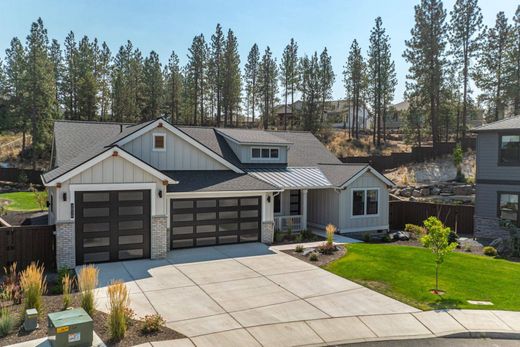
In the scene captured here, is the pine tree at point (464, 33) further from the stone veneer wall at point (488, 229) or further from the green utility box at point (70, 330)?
the green utility box at point (70, 330)

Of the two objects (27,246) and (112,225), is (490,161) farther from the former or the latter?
(27,246)

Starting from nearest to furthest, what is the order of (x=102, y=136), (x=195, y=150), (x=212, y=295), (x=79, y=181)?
(x=212, y=295) → (x=79, y=181) → (x=195, y=150) → (x=102, y=136)

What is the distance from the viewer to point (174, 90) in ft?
193

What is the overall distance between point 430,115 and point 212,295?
40.5 meters

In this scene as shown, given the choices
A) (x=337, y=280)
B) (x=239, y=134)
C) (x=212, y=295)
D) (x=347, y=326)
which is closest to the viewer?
(x=347, y=326)

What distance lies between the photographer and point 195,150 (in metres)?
18.5

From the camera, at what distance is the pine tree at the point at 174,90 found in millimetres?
58938

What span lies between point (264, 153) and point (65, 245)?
12.1 meters

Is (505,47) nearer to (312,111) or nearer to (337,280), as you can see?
(312,111)

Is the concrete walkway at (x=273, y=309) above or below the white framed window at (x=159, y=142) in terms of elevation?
below

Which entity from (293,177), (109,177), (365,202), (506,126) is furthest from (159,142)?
(506,126)

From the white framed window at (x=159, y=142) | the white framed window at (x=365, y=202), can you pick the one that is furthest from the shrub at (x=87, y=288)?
the white framed window at (x=365, y=202)

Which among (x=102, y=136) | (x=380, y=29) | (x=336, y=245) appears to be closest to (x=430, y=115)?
(x=380, y=29)

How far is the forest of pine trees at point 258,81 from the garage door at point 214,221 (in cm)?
3184
